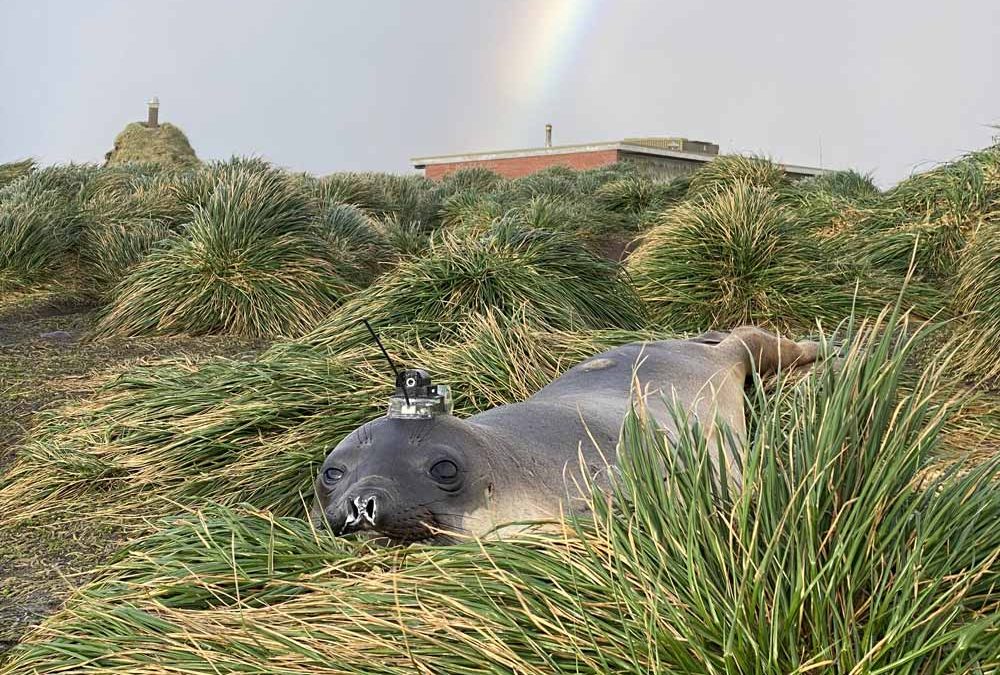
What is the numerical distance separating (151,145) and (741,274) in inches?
806

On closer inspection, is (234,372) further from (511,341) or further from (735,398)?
(735,398)

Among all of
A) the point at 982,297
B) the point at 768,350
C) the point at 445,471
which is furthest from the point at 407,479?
the point at 982,297

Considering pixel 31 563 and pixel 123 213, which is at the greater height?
pixel 123 213

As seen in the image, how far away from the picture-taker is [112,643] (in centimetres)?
208

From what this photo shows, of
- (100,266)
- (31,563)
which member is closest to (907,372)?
(31,563)

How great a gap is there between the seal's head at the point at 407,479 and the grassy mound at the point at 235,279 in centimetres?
425

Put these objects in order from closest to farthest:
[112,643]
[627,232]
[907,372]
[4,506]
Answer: [112,643], [4,506], [907,372], [627,232]

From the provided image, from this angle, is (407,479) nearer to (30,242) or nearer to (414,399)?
(414,399)

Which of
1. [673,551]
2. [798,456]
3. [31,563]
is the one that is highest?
[798,456]

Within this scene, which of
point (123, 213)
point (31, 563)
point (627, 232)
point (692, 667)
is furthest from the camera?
point (627, 232)

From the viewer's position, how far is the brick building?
Result: 33.1 meters

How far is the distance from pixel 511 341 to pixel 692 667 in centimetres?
291

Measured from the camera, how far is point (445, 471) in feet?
7.28

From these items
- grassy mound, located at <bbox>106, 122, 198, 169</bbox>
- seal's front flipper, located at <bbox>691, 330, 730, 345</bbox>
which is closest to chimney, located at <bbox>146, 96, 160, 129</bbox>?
grassy mound, located at <bbox>106, 122, 198, 169</bbox>
